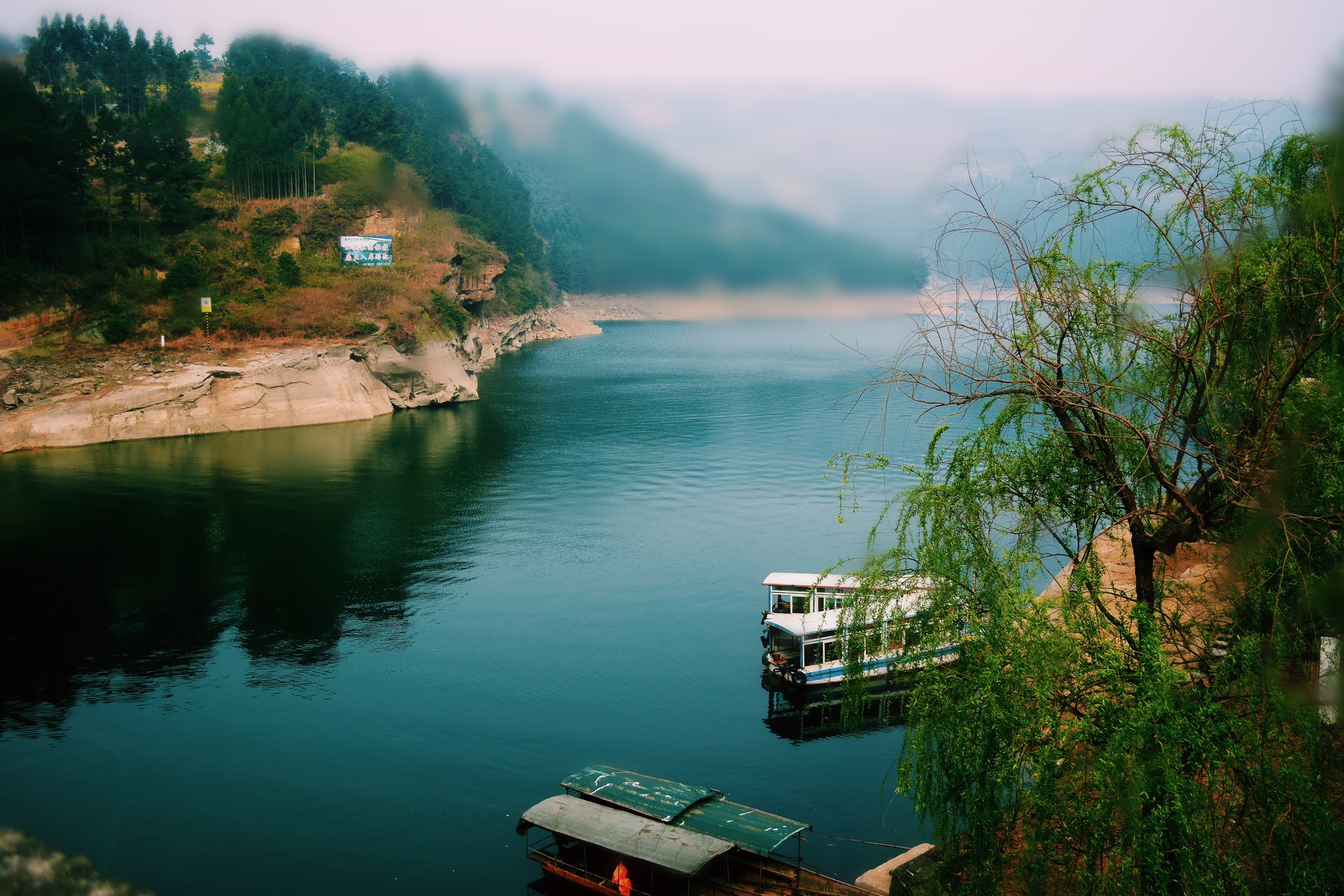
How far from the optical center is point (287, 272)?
255ft

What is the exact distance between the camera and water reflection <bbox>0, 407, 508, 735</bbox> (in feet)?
97.4

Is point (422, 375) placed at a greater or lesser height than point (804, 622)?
greater

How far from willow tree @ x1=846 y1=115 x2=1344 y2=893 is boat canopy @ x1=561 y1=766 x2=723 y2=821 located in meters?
7.09

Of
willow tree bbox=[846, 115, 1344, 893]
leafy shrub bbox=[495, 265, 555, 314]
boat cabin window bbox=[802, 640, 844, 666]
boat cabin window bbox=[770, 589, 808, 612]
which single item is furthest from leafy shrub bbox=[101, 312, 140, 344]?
leafy shrub bbox=[495, 265, 555, 314]

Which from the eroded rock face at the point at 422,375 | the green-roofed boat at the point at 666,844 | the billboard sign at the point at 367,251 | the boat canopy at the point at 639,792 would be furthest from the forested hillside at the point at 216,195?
the green-roofed boat at the point at 666,844

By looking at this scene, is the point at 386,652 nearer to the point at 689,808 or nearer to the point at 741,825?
the point at 689,808

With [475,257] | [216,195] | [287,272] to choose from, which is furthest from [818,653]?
[475,257]

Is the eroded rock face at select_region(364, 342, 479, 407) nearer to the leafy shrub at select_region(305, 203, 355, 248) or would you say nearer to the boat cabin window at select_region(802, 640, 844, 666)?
the leafy shrub at select_region(305, 203, 355, 248)

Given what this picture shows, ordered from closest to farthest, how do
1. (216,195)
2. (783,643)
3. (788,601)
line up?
(783,643) < (788,601) < (216,195)

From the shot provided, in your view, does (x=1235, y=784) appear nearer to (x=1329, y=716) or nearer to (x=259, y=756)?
(x=1329, y=716)

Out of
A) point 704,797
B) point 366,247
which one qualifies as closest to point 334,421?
point 366,247

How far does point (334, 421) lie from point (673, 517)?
36.3 metres

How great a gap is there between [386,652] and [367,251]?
6298 cm

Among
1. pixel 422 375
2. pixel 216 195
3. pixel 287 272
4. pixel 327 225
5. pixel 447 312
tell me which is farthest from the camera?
pixel 447 312
